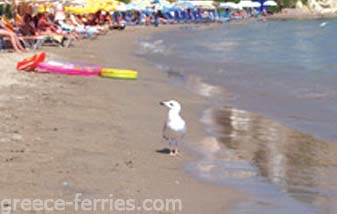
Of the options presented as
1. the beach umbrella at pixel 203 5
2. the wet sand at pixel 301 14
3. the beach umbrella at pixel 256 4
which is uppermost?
the beach umbrella at pixel 203 5

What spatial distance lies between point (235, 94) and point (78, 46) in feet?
42.8

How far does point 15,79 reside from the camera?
1597 cm

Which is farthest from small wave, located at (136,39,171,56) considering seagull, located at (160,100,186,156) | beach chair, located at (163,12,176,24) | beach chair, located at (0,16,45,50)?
beach chair, located at (163,12,176,24)

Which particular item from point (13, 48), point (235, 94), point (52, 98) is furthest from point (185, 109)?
point (13, 48)

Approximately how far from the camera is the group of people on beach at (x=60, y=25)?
2558cm

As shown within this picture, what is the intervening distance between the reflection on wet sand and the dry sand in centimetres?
62

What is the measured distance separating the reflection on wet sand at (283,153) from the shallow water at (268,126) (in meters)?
0.01

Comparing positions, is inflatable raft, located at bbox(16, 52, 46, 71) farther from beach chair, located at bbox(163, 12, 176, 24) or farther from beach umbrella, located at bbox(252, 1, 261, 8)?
beach umbrella, located at bbox(252, 1, 261, 8)

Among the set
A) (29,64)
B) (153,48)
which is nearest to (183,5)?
(153,48)

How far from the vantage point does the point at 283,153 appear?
430 inches

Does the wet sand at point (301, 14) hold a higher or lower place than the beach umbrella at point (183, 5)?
lower

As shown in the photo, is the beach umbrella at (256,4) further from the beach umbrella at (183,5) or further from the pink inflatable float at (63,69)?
the pink inflatable float at (63,69)

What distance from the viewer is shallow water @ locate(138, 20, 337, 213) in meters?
8.65

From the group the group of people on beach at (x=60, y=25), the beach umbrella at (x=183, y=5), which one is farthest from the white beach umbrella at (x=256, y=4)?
the group of people on beach at (x=60, y=25)
